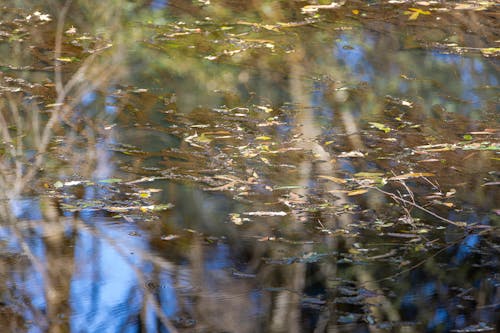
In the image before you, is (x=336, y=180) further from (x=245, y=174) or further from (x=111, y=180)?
(x=111, y=180)

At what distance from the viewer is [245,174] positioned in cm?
384

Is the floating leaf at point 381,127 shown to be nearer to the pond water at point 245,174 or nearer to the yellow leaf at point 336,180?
the pond water at point 245,174

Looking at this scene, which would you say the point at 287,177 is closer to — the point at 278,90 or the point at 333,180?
the point at 333,180

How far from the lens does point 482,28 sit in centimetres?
634

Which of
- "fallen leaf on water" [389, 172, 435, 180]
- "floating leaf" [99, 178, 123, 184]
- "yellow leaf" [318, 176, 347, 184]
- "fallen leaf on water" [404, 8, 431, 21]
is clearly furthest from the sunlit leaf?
"fallen leaf on water" [404, 8, 431, 21]

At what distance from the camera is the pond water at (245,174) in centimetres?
283

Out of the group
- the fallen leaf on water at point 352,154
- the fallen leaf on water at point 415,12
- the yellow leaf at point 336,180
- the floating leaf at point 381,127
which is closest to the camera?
the yellow leaf at point 336,180

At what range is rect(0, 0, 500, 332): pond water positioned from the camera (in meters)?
2.83

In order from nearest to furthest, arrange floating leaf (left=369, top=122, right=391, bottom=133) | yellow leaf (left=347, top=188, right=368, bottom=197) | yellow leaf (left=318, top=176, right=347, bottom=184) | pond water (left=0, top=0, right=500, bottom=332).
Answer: pond water (left=0, top=0, right=500, bottom=332)
yellow leaf (left=347, top=188, right=368, bottom=197)
yellow leaf (left=318, top=176, right=347, bottom=184)
floating leaf (left=369, top=122, right=391, bottom=133)

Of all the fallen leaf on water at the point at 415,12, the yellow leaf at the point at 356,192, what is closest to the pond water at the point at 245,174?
the yellow leaf at the point at 356,192

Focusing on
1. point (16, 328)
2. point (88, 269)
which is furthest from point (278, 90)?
point (16, 328)

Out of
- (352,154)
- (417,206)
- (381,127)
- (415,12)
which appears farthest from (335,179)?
(415,12)

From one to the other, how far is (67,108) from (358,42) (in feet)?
7.68

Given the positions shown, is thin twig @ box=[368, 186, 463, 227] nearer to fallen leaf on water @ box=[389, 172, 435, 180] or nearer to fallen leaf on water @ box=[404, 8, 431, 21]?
fallen leaf on water @ box=[389, 172, 435, 180]
